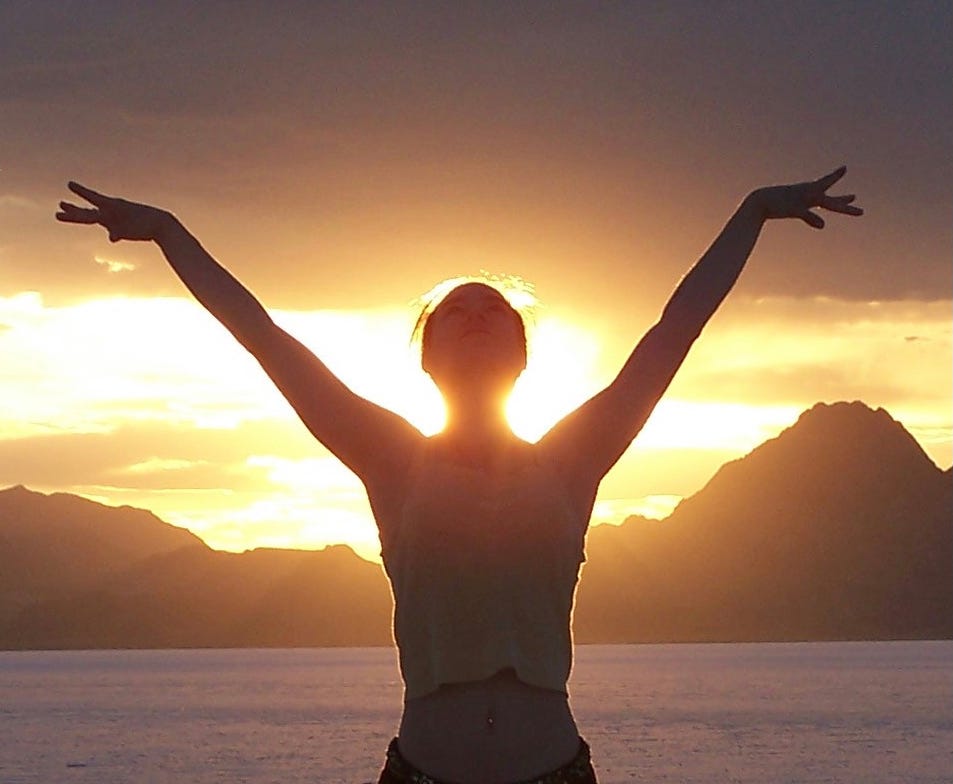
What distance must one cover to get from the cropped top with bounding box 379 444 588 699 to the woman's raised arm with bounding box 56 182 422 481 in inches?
9.1

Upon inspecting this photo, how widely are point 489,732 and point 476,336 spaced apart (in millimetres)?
1261

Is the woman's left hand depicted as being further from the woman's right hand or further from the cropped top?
the woman's right hand

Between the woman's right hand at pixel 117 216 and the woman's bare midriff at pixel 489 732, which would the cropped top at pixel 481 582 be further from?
the woman's right hand at pixel 117 216

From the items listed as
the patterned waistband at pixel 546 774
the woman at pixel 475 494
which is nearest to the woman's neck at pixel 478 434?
the woman at pixel 475 494

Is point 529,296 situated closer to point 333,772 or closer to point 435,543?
point 435,543

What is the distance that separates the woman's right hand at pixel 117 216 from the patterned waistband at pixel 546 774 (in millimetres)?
1928

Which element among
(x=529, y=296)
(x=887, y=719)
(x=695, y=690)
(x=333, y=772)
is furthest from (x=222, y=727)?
(x=529, y=296)

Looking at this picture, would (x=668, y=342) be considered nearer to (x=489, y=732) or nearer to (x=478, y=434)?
(x=478, y=434)

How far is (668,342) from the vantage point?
5.26 meters

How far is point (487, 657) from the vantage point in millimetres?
4656

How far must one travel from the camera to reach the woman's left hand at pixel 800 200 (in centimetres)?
551

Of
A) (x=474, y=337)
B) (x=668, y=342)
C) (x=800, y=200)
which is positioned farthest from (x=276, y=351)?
(x=800, y=200)

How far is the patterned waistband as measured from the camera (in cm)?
466

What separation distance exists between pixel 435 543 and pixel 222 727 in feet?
413
